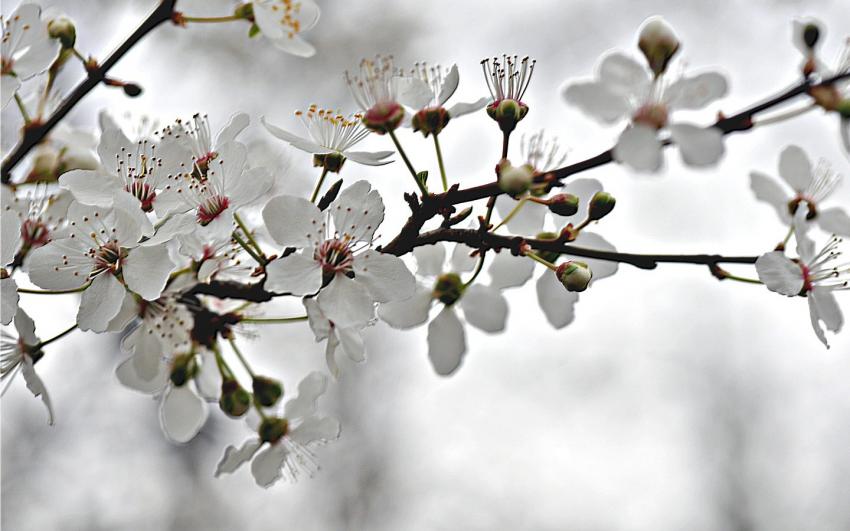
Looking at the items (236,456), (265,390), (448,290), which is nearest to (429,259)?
(448,290)

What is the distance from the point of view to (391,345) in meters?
5.05

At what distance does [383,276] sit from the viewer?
2.91 ft

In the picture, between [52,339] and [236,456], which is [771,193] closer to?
[236,456]

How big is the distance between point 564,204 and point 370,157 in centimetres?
23

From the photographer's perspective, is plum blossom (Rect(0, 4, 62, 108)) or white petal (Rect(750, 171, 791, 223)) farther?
plum blossom (Rect(0, 4, 62, 108))

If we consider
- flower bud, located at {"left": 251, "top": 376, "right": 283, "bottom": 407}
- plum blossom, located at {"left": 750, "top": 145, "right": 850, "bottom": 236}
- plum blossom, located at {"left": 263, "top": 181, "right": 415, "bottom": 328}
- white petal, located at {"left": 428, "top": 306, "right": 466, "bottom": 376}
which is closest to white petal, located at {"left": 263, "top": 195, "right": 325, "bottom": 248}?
plum blossom, located at {"left": 263, "top": 181, "right": 415, "bottom": 328}

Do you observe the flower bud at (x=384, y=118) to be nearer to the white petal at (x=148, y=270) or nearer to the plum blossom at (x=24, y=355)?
the white petal at (x=148, y=270)

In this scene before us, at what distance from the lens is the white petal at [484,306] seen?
1022mm

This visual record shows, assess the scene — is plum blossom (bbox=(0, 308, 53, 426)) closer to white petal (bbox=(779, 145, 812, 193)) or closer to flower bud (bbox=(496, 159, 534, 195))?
flower bud (bbox=(496, 159, 534, 195))

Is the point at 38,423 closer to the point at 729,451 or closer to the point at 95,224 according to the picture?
the point at 95,224

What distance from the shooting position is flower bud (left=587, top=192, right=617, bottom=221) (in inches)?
35.6

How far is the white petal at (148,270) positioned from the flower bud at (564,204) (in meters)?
0.41

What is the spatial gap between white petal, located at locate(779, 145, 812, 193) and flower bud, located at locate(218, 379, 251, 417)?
75cm

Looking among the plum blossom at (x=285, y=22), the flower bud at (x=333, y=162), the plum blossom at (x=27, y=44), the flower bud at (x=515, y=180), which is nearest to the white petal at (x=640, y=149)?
the flower bud at (x=515, y=180)
